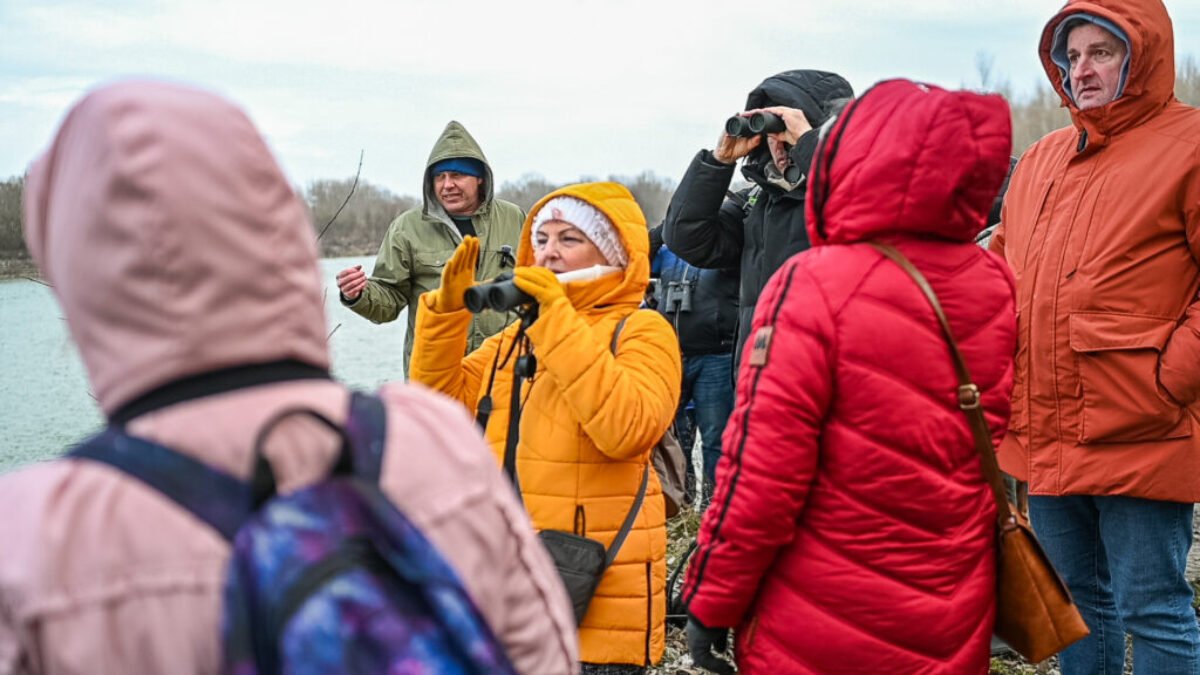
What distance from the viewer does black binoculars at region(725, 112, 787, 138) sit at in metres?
3.41

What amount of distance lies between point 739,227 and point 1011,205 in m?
1.12

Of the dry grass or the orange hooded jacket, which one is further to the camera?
the dry grass

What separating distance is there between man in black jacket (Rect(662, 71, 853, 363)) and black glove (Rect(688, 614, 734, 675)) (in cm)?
157

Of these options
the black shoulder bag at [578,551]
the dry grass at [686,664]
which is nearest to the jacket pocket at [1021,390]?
the black shoulder bag at [578,551]

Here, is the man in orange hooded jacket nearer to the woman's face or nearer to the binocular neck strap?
the woman's face

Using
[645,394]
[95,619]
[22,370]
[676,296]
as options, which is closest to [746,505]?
[645,394]

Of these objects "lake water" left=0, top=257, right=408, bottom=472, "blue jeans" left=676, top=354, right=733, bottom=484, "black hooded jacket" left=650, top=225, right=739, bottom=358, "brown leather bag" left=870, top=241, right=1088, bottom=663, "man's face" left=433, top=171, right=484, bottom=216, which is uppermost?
"man's face" left=433, top=171, right=484, bottom=216

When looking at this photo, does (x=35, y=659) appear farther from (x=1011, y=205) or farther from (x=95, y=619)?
(x=1011, y=205)

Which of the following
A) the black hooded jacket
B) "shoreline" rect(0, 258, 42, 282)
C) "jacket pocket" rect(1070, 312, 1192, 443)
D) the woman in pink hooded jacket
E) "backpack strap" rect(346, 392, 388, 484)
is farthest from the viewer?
the black hooded jacket

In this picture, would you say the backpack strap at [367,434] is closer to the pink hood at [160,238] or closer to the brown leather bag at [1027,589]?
the pink hood at [160,238]

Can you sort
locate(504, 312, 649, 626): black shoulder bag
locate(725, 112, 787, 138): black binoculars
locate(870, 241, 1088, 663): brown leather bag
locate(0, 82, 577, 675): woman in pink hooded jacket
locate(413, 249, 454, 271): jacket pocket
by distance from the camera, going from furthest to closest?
locate(413, 249, 454, 271): jacket pocket
locate(725, 112, 787, 138): black binoculars
locate(504, 312, 649, 626): black shoulder bag
locate(870, 241, 1088, 663): brown leather bag
locate(0, 82, 577, 675): woman in pink hooded jacket

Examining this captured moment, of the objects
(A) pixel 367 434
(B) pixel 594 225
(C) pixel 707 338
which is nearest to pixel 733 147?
(B) pixel 594 225

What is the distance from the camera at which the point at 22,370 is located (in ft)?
22.6

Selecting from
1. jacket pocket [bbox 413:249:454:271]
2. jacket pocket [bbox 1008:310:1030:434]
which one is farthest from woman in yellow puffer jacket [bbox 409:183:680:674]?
jacket pocket [bbox 413:249:454:271]
